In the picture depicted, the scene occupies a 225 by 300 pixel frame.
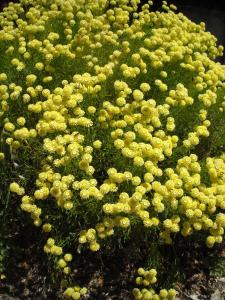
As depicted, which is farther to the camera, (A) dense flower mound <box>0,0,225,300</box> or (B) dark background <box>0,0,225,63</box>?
(B) dark background <box>0,0,225,63</box>

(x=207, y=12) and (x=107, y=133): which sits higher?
(x=107, y=133)

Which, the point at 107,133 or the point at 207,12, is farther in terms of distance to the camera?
the point at 207,12

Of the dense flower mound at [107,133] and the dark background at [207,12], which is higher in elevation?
the dense flower mound at [107,133]

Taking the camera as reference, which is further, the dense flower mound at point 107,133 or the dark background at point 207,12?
the dark background at point 207,12

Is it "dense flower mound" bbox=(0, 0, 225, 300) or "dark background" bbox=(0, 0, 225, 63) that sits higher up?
"dense flower mound" bbox=(0, 0, 225, 300)
